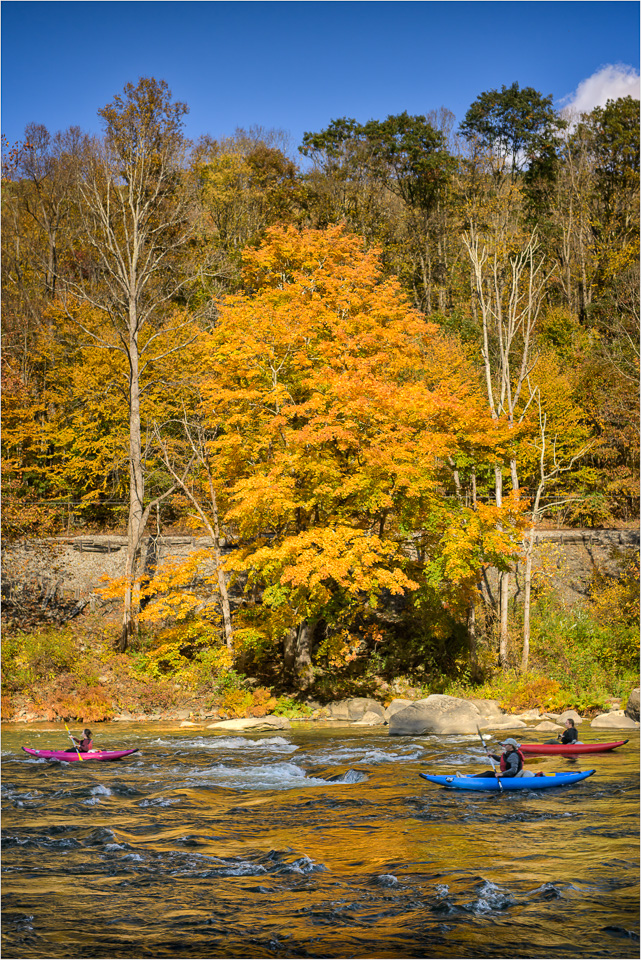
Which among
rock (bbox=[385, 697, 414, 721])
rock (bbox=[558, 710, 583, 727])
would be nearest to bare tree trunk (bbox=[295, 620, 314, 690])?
rock (bbox=[385, 697, 414, 721])

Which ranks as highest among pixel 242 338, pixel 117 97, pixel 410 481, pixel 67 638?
pixel 117 97

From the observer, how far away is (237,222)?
1390 inches

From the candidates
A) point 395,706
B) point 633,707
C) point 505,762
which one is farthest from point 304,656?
point 505,762

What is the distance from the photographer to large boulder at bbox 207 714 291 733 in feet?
58.1

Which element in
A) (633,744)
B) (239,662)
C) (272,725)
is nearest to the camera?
(633,744)

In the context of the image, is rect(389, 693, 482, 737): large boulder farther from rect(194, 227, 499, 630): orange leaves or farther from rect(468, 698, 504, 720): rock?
rect(194, 227, 499, 630): orange leaves

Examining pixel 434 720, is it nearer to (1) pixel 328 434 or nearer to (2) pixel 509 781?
(2) pixel 509 781

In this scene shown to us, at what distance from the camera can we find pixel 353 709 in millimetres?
19047

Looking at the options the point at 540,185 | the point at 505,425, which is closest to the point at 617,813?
the point at 505,425

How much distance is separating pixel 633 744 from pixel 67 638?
1467 cm

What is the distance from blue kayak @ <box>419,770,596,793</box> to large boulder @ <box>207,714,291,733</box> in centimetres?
648

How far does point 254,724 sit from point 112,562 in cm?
868

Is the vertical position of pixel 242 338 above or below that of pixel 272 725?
above

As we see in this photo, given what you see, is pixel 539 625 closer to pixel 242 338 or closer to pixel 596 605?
pixel 596 605
